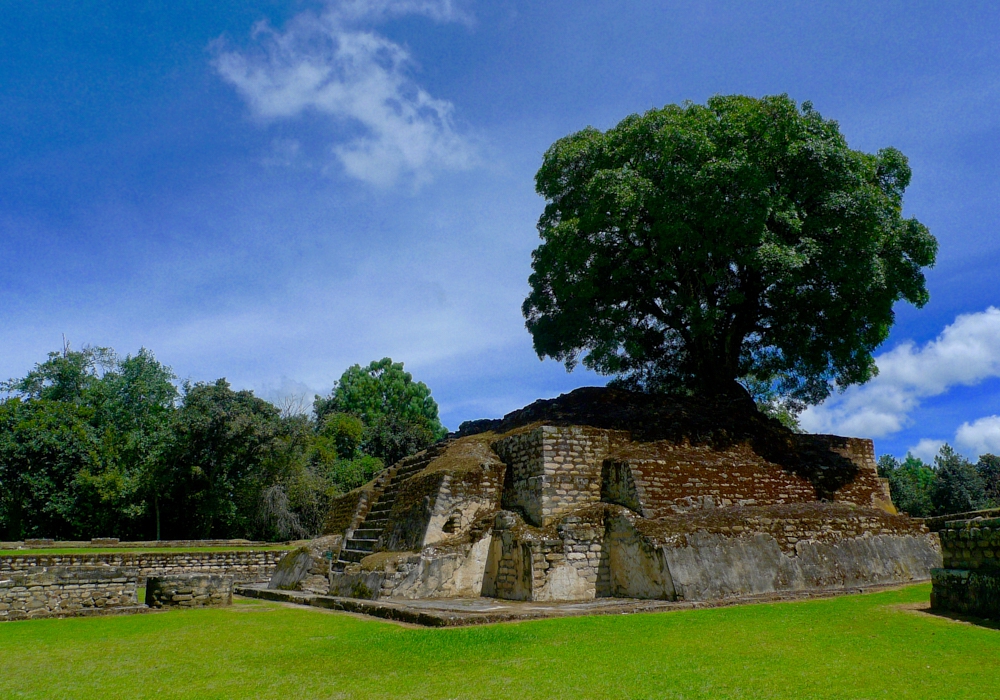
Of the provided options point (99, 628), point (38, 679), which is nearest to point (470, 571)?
point (99, 628)

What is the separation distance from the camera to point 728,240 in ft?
51.9

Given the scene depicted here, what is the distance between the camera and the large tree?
15.6 meters

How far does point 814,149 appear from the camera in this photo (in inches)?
626

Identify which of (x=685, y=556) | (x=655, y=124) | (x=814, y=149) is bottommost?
(x=685, y=556)

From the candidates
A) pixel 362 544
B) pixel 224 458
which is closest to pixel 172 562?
pixel 362 544

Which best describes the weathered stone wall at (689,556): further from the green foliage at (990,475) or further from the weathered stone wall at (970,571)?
the green foliage at (990,475)

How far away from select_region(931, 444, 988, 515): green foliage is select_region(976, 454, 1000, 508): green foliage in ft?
3.11

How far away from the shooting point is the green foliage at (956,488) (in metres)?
40.7

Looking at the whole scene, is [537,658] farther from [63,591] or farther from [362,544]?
[362,544]

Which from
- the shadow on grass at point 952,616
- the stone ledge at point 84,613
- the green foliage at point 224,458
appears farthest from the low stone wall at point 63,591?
the green foliage at point 224,458

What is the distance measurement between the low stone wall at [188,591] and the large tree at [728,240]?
10394 mm

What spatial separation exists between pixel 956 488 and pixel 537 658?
45.3m

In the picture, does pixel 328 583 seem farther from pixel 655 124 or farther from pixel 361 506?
pixel 655 124

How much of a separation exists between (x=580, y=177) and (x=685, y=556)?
11.6m
